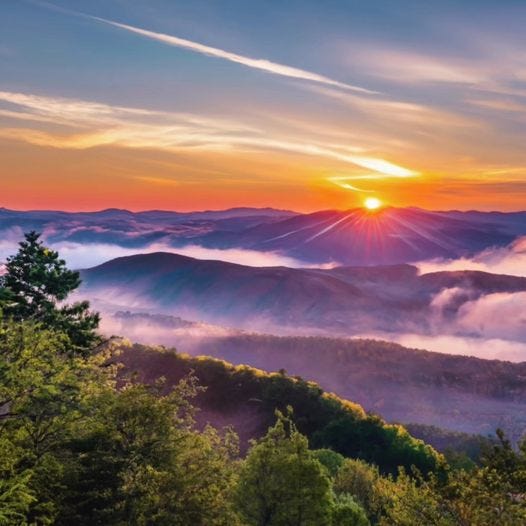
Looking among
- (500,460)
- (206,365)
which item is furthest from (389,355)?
(500,460)

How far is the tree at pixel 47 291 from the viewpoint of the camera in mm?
43062

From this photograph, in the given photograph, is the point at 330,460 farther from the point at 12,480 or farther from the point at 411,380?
the point at 411,380

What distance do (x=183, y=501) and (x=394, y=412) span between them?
4882 inches

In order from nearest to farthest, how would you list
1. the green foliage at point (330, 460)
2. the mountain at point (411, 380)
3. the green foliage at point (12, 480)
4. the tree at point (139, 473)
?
1. the green foliage at point (12, 480)
2. the tree at point (139, 473)
3. the green foliage at point (330, 460)
4. the mountain at point (411, 380)

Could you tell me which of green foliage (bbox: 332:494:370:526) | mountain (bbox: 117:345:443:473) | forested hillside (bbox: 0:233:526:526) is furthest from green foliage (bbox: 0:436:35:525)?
mountain (bbox: 117:345:443:473)

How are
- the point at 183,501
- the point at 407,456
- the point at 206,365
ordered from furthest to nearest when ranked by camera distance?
the point at 206,365, the point at 407,456, the point at 183,501

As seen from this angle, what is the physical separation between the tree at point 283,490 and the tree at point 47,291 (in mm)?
17111

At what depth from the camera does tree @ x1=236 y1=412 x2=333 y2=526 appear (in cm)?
2931

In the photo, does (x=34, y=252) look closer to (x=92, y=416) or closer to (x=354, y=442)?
(x=92, y=416)

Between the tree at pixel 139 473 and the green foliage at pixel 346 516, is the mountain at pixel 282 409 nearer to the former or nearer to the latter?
the green foliage at pixel 346 516

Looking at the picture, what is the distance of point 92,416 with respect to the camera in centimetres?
2772

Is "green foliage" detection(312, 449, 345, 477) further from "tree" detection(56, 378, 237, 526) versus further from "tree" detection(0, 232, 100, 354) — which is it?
"tree" detection(56, 378, 237, 526)

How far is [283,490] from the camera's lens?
2962 cm

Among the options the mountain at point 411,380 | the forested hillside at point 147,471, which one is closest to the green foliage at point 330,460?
the forested hillside at point 147,471
